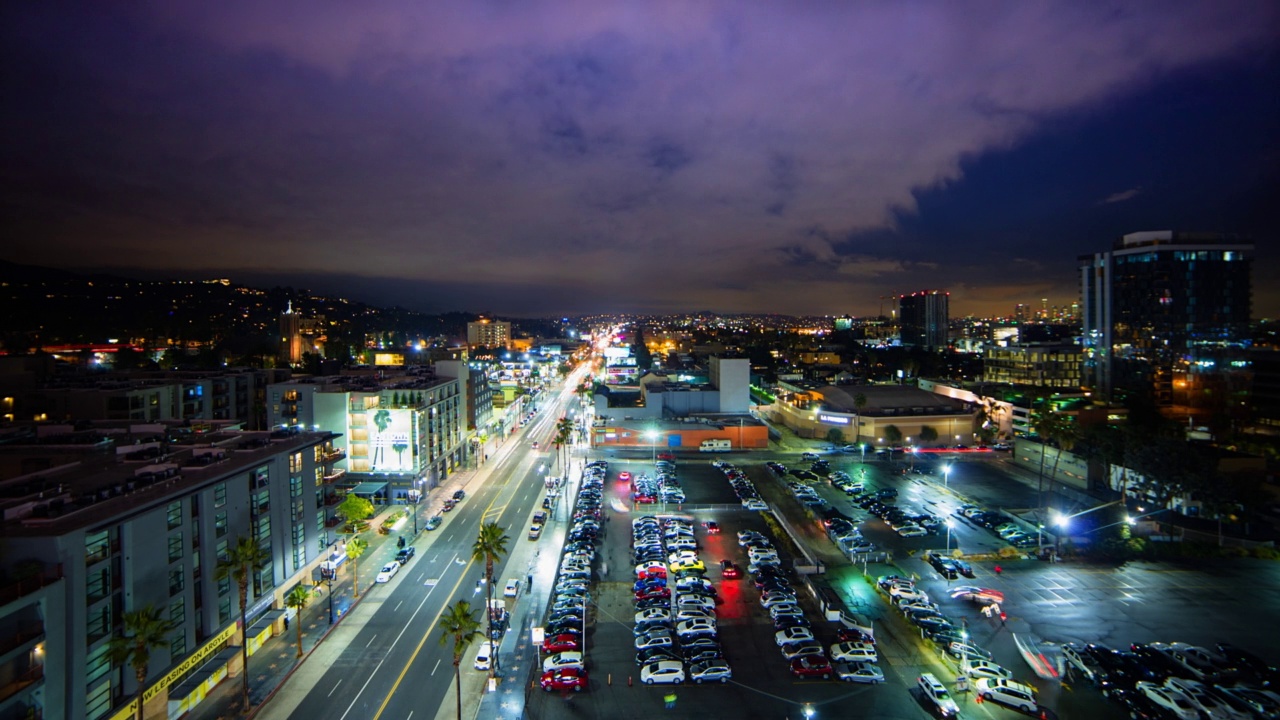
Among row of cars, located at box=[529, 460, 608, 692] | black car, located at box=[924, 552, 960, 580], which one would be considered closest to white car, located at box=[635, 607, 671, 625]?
row of cars, located at box=[529, 460, 608, 692]

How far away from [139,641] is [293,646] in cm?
745

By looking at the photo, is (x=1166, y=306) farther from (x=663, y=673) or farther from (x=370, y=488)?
(x=370, y=488)

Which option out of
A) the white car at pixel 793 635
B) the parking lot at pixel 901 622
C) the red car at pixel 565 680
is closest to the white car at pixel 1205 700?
the parking lot at pixel 901 622

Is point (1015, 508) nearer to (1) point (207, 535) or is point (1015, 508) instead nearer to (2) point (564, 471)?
(2) point (564, 471)

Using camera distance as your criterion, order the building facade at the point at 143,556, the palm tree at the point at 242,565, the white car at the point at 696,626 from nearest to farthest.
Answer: the building facade at the point at 143,556 < the palm tree at the point at 242,565 < the white car at the point at 696,626

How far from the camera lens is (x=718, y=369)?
6494 centimetres

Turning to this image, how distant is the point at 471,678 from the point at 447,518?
17.2 m

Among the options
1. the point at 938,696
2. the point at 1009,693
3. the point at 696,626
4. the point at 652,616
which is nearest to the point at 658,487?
the point at 652,616

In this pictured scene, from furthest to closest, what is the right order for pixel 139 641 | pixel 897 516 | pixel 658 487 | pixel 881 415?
pixel 881 415, pixel 658 487, pixel 897 516, pixel 139 641

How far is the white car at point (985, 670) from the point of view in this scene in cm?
1736

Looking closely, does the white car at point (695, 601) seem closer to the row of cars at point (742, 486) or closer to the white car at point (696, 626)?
the white car at point (696, 626)

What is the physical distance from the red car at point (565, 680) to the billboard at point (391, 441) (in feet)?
81.0

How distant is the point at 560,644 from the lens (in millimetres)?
19609

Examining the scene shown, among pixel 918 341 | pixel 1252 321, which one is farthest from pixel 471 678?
pixel 918 341
